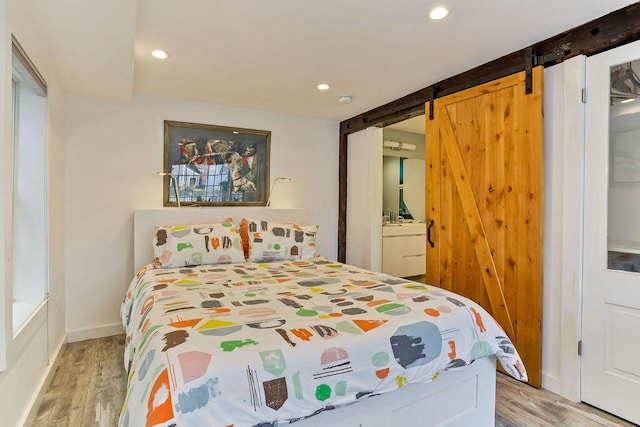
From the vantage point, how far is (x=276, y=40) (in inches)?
91.0

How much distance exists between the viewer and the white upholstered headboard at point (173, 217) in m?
3.23

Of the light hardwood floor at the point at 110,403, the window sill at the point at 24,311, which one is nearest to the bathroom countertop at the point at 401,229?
the light hardwood floor at the point at 110,403

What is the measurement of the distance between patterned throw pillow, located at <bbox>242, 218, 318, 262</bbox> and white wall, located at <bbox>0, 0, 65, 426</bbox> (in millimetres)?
1539

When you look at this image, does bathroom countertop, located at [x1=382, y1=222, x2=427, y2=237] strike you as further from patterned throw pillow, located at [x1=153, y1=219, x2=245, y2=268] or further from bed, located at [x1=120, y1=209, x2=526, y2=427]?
bed, located at [x1=120, y1=209, x2=526, y2=427]

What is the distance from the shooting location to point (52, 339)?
2.55 metres

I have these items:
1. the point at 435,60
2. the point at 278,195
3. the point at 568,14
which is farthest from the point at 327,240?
the point at 568,14

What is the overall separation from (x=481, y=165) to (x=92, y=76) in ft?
10.3

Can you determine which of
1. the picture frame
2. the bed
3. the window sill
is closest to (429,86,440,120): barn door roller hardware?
the bed

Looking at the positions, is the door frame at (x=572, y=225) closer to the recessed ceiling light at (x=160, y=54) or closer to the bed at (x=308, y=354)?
the bed at (x=308, y=354)

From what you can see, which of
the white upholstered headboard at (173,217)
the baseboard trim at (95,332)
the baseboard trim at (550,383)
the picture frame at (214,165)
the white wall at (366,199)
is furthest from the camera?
the white wall at (366,199)

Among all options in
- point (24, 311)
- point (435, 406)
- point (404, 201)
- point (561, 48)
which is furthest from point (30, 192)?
point (404, 201)

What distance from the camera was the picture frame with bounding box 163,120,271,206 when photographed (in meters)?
3.53

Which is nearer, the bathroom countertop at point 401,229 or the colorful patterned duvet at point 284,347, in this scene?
the colorful patterned duvet at point 284,347

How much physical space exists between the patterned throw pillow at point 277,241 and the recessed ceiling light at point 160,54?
1575mm
